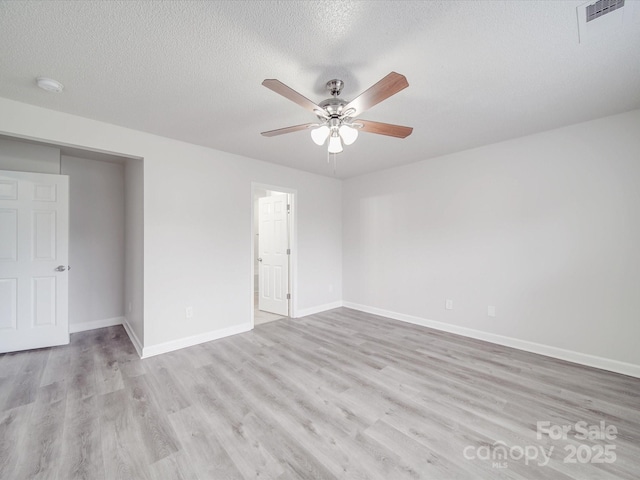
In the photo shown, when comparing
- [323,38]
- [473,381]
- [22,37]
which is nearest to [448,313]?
[473,381]

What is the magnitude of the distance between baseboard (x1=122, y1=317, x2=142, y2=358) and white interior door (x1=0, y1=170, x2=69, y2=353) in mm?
621

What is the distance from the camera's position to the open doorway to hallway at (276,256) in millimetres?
4328

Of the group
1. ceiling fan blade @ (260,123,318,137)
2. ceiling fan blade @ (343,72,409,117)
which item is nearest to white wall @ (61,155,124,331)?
ceiling fan blade @ (260,123,318,137)

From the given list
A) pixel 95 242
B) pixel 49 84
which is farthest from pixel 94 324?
pixel 49 84

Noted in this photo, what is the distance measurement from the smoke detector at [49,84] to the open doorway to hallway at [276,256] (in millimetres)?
2415

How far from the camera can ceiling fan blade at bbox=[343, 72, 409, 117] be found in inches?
54.7

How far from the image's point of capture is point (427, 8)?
1.34 meters

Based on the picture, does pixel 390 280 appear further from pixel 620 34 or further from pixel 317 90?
pixel 620 34

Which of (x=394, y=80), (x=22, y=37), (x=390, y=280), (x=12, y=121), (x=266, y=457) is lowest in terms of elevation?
(x=266, y=457)

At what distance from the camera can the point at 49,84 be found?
1935 millimetres

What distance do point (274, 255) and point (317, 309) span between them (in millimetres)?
1223

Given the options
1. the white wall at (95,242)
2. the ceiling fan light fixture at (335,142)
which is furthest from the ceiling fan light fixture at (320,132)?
the white wall at (95,242)

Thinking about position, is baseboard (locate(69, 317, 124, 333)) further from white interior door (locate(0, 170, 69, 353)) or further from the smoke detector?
the smoke detector

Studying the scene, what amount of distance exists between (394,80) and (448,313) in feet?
10.7
